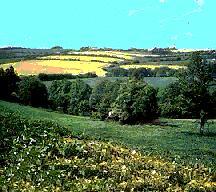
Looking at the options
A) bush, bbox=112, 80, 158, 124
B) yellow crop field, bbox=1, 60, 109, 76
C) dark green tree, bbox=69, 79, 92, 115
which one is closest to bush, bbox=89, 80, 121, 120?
dark green tree, bbox=69, 79, 92, 115

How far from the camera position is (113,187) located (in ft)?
72.1

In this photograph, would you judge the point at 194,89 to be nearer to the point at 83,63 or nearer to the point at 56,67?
the point at 56,67

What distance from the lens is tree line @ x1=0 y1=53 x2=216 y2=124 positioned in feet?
284

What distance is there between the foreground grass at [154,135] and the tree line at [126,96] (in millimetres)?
4010

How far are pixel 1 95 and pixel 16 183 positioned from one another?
319 ft

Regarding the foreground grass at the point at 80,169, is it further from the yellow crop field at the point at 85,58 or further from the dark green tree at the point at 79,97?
the yellow crop field at the point at 85,58

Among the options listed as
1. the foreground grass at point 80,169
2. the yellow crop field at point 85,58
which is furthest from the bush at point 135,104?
the foreground grass at point 80,169

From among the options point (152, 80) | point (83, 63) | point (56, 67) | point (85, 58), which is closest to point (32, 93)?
point (56, 67)

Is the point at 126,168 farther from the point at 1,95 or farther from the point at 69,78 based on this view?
the point at 69,78

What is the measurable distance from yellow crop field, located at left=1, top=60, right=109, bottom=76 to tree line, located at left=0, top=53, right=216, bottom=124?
10.5 meters

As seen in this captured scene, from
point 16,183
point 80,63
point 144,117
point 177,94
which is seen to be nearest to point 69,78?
point 80,63

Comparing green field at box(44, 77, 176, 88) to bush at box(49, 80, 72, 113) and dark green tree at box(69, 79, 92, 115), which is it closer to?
dark green tree at box(69, 79, 92, 115)

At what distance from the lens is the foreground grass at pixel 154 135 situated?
53.4 metres

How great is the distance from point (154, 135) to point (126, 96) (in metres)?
31.1
